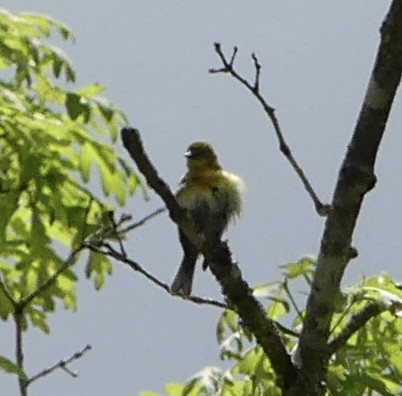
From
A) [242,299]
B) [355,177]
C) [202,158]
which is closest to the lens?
[355,177]

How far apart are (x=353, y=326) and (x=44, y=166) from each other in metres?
1.07

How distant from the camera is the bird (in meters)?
3.74

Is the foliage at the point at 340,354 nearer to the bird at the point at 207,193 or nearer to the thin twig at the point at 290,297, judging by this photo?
the thin twig at the point at 290,297

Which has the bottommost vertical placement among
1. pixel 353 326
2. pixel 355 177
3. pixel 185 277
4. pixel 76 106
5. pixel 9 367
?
pixel 9 367

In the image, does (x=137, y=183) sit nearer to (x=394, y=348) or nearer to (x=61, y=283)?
(x=61, y=283)

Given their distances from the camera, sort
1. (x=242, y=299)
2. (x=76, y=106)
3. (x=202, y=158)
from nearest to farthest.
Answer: (x=242, y=299)
(x=76, y=106)
(x=202, y=158)

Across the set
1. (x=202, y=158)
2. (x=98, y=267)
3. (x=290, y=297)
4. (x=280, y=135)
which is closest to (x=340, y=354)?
(x=290, y=297)

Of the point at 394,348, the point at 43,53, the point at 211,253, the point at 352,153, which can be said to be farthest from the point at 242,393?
the point at 43,53

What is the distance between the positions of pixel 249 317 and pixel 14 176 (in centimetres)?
112

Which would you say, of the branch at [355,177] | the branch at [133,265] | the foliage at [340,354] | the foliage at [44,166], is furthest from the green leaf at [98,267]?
the branch at [355,177]

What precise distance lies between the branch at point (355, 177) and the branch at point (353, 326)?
0.07 m

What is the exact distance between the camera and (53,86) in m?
3.45

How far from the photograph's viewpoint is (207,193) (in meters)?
3.86

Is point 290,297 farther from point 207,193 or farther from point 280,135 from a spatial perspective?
point 207,193
